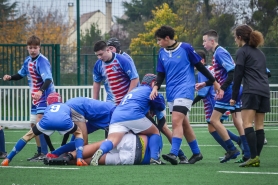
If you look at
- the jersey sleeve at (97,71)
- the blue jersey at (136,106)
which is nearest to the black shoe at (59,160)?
the blue jersey at (136,106)

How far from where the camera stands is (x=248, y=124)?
9672mm

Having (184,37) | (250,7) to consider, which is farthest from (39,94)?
(184,37)

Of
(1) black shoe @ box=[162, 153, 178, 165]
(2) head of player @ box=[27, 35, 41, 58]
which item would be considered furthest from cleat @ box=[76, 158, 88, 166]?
(2) head of player @ box=[27, 35, 41, 58]

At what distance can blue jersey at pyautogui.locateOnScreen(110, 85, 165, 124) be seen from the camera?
1012 centimetres

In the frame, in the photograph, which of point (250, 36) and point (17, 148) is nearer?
point (250, 36)

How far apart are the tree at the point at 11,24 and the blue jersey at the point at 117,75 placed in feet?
45.4

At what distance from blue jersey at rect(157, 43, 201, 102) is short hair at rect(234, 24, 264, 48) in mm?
745

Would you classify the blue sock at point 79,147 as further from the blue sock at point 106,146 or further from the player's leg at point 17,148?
the player's leg at point 17,148

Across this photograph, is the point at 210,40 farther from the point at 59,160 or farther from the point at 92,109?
the point at 59,160

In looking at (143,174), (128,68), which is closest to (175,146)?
(143,174)

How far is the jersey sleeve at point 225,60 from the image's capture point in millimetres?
11078

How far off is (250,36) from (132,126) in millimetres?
2069

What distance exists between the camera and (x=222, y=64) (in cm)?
1117

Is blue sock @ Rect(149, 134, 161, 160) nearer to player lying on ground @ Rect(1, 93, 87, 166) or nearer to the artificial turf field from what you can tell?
the artificial turf field
